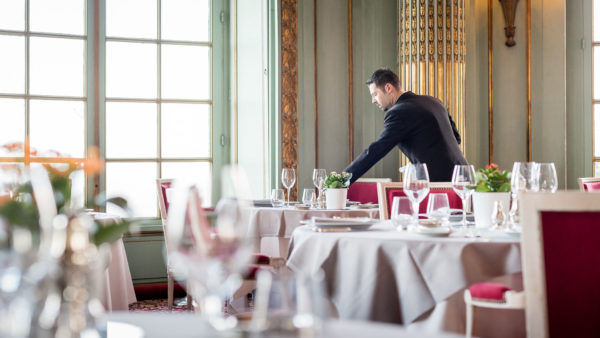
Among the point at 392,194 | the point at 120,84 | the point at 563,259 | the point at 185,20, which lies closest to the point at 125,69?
the point at 120,84

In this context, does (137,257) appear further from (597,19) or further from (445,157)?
(597,19)

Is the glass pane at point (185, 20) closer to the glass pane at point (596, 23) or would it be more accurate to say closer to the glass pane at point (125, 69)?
the glass pane at point (125, 69)

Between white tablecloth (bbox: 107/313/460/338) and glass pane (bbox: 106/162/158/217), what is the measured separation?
4.52 m

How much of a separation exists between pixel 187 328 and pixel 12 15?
4967mm

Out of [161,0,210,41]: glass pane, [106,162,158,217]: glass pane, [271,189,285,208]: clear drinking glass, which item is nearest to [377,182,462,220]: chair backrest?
[271,189,285,208]: clear drinking glass

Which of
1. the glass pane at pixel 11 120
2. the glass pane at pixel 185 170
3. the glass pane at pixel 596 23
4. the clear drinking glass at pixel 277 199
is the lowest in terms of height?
the clear drinking glass at pixel 277 199

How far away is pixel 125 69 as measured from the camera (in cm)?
535

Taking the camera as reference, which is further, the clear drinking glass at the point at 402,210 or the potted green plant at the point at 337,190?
the potted green plant at the point at 337,190

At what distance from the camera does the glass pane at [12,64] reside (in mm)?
5035

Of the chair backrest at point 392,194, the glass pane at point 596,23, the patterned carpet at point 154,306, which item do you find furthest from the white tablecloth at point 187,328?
the glass pane at point 596,23

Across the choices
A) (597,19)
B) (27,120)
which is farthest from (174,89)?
(597,19)

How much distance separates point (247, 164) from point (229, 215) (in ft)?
15.6

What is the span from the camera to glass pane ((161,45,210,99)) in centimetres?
545

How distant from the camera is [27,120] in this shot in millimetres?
5094
